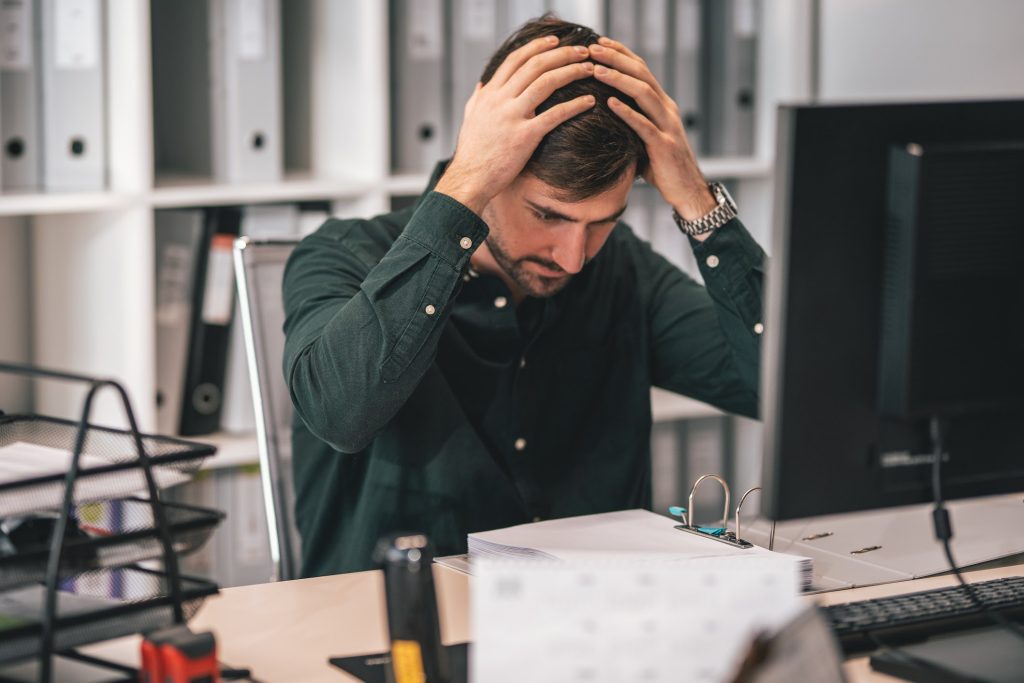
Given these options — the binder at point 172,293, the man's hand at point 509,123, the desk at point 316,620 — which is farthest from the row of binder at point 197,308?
the desk at point 316,620

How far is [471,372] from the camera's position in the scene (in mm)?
1592

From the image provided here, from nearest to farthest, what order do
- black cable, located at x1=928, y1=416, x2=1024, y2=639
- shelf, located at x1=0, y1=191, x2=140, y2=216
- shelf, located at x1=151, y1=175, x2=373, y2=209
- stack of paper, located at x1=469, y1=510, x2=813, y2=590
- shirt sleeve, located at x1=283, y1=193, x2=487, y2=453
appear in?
black cable, located at x1=928, y1=416, x2=1024, y2=639 → stack of paper, located at x1=469, y1=510, x2=813, y2=590 → shirt sleeve, located at x1=283, y1=193, x2=487, y2=453 → shelf, located at x1=0, y1=191, x2=140, y2=216 → shelf, located at x1=151, y1=175, x2=373, y2=209

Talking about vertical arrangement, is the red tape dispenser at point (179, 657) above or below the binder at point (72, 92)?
below

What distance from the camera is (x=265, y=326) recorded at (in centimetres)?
160

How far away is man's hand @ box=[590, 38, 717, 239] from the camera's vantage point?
4.80 ft

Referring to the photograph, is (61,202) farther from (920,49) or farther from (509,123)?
(920,49)

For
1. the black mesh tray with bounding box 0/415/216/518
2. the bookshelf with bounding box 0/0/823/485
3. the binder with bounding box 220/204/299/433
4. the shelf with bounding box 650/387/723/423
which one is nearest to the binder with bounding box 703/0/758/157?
the bookshelf with bounding box 0/0/823/485

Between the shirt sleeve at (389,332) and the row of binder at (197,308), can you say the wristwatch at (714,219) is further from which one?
the row of binder at (197,308)

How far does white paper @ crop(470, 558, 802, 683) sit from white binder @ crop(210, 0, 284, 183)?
1.50 metres

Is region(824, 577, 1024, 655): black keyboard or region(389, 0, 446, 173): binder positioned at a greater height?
region(389, 0, 446, 173): binder

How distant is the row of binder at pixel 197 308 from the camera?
2.20m

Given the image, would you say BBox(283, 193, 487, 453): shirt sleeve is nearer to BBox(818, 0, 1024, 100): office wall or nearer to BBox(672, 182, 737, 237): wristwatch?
BBox(672, 182, 737, 237): wristwatch

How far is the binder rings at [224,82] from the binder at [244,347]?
0.06 meters

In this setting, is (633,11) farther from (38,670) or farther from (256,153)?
(38,670)
